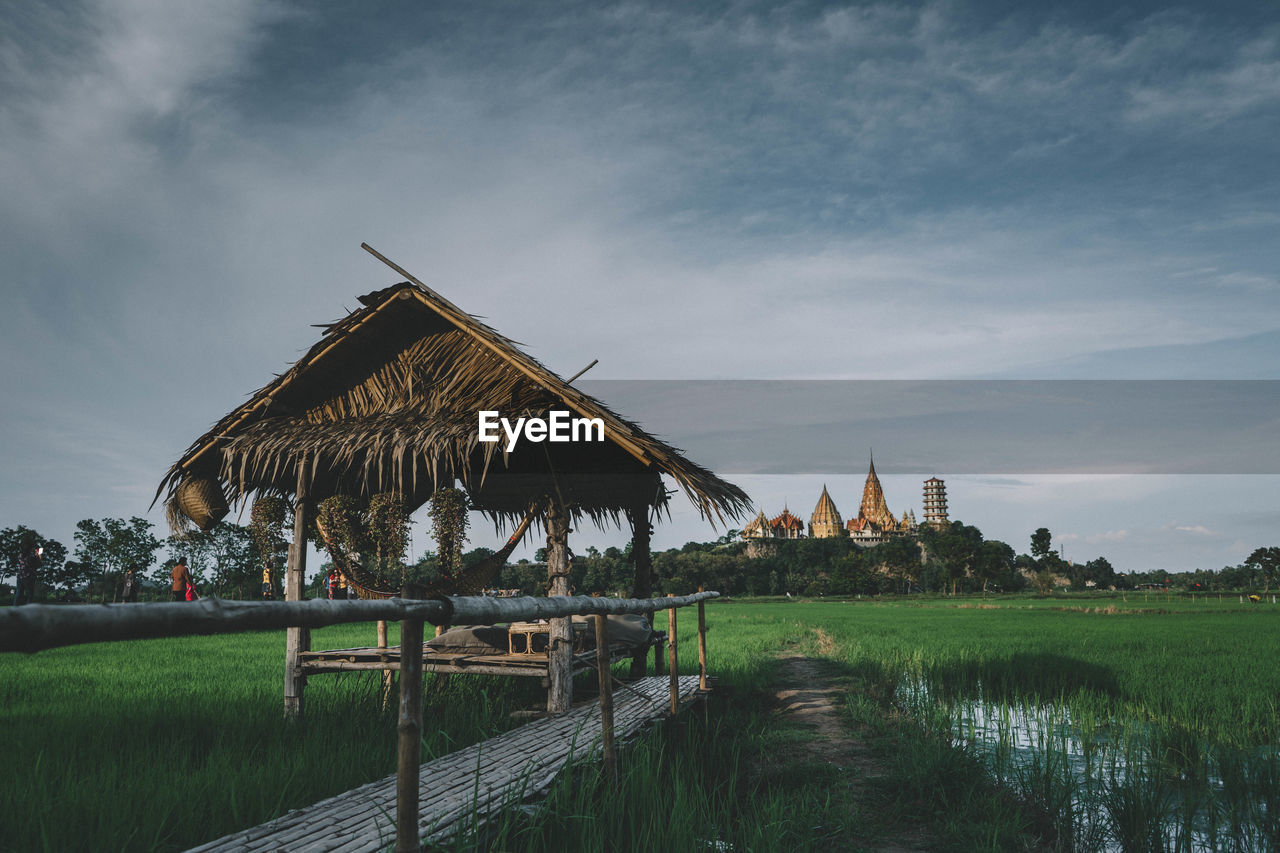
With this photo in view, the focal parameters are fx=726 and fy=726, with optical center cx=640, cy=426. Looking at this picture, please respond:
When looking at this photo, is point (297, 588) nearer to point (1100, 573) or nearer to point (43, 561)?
point (43, 561)

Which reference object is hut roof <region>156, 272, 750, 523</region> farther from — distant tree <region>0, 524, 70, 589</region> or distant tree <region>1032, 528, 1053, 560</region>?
distant tree <region>1032, 528, 1053, 560</region>

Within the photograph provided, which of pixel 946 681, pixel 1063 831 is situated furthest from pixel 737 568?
pixel 1063 831

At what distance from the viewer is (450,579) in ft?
21.1

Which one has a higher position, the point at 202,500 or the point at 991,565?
the point at 202,500

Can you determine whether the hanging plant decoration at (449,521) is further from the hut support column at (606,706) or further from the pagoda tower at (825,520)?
the pagoda tower at (825,520)

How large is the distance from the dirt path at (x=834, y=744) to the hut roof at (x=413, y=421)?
2.13m

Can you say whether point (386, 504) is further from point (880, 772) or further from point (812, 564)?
point (812, 564)

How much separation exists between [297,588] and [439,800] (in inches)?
178

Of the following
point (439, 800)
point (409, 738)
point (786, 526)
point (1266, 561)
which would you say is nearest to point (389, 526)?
point (439, 800)

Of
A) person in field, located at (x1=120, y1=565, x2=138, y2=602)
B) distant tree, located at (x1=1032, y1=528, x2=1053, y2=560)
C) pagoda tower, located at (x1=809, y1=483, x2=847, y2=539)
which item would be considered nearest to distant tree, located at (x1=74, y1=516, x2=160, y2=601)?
person in field, located at (x1=120, y1=565, x2=138, y2=602)

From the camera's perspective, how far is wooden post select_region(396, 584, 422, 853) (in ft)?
6.48

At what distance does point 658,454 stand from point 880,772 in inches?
113

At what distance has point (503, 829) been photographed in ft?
8.53

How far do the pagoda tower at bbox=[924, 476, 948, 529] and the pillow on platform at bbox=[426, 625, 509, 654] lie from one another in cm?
18524
